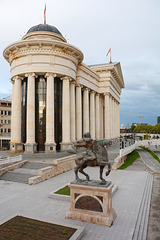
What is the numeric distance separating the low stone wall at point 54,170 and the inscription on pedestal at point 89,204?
27.7 feet

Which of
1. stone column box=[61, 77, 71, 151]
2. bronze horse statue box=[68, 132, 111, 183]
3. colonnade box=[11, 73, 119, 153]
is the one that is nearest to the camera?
bronze horse statue box=[68, 132, 111, 183]

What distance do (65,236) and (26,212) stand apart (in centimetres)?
398

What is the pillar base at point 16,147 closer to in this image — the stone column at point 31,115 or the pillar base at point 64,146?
the stone column at point 31,115

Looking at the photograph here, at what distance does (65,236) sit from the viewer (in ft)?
25.8

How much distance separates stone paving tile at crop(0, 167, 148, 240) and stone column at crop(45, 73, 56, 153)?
9.87 m

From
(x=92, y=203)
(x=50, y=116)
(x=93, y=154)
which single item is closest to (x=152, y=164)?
(x=50, y=116)

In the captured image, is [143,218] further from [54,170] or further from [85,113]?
[85,113]

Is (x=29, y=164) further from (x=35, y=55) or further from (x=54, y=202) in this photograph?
(x=35, y=55)

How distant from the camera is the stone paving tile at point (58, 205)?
8797 millimetres

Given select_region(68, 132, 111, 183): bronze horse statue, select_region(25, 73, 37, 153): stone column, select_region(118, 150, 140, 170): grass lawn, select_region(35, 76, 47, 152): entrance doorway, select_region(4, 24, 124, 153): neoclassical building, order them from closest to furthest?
1. select_region(68, 132, 111, 183): bronze horse statue
2. select_region(118, 150, 140, 170): grass lawn
3. select_region(25, 73, 37, 153): stone column
4. select_region(4, 24, 124, 153): neoclassical building
5. select_region(35, 76, 47, 152): entrance doorway

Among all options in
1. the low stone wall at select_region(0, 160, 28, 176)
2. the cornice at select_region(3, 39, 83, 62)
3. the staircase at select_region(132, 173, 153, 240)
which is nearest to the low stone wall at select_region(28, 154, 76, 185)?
the low stone wall at select_region(0, 160, 28, 176)

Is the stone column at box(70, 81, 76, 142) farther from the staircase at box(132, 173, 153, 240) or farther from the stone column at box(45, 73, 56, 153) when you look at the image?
the staircase at box(132, 173, 153, 240)

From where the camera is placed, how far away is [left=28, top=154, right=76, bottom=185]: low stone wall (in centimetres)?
1741

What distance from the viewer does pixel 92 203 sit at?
959 centimetres
